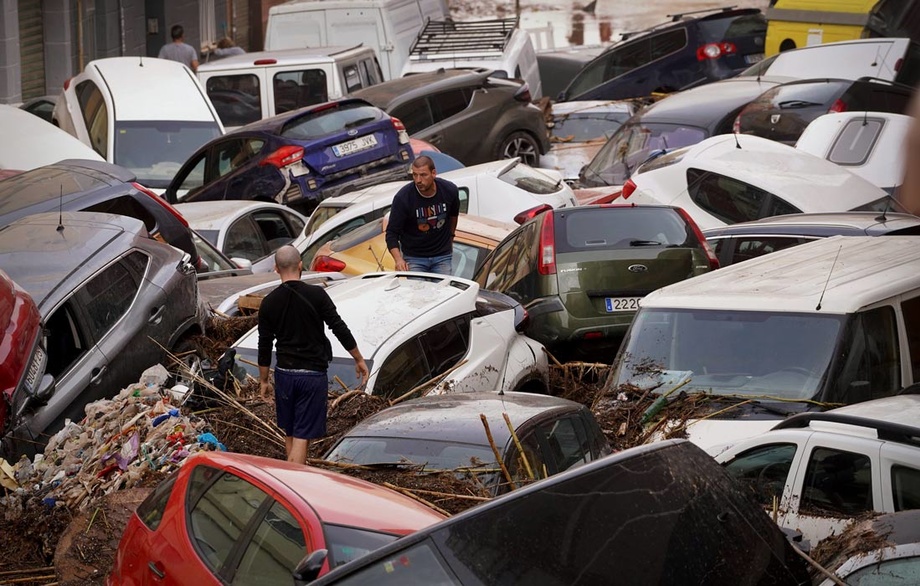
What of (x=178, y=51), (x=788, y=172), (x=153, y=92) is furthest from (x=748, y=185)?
(x=178, y=51)

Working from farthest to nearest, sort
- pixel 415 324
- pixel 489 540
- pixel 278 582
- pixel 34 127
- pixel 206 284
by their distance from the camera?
pixel 34 127 < pixel 206 284 < pixel 415 324 < pixel 278 582 < pixel 489 540

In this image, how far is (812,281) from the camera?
8.59 m

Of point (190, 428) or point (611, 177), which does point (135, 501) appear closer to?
point (190, 428)

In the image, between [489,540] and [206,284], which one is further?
[206,284]

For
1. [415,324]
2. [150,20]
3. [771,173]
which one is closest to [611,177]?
[771,173]

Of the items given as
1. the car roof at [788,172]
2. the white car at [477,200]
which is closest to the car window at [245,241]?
the white car at [477,200]

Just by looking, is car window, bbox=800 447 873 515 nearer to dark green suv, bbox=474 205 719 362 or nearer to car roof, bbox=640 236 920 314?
car roof, bbox=640 236 920 314

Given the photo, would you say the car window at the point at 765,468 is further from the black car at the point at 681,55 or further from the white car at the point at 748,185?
the black car at the point at 681,55

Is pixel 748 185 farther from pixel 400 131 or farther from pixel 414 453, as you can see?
pixel 414 453

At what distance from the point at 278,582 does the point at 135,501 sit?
2987 mm

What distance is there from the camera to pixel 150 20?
101 feet

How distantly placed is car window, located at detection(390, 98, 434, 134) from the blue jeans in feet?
25.3

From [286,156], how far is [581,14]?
82.9ft

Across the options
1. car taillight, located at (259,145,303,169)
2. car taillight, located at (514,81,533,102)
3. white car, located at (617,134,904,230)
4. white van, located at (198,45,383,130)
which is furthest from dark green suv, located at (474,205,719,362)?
white van, located at (198,45,383,130)
